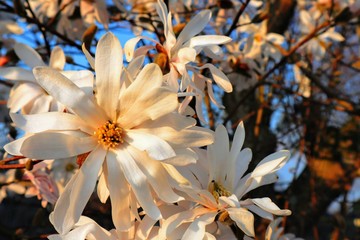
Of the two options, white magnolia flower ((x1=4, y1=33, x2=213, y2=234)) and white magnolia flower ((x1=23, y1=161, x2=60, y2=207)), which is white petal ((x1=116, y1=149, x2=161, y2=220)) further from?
white magnolia flower ((x1=23, y1=161, x2=60, y2=207))

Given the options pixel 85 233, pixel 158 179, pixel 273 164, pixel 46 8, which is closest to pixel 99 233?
pixel 85 233

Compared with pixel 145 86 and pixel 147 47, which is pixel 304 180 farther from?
pixel 145 86

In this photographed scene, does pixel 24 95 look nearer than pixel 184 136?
No

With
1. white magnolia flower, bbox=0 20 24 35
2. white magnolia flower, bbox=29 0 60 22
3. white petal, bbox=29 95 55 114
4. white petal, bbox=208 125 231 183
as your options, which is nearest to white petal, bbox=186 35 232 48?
white petal, bbox=208 125 231 183

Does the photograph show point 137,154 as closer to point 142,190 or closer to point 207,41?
point 142,190

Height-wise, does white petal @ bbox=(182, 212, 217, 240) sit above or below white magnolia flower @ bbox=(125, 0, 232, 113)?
below

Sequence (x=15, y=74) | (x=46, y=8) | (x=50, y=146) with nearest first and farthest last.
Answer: (x=50, y=146) < (x=15, y=74) < (x=46, y=8)

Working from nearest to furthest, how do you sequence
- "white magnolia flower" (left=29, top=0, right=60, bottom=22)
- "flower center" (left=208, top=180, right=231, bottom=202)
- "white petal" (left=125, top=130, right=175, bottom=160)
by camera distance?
"white petal" (left=125, top=130, right=175, bottom=160)
"flower center" (left=208, top=180, right=231, bottom=202)
"white magnolia flower" (left=29, top=0, right=60, bottom=22)

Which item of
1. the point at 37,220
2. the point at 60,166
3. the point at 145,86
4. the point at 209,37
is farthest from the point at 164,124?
the point at 60,166
